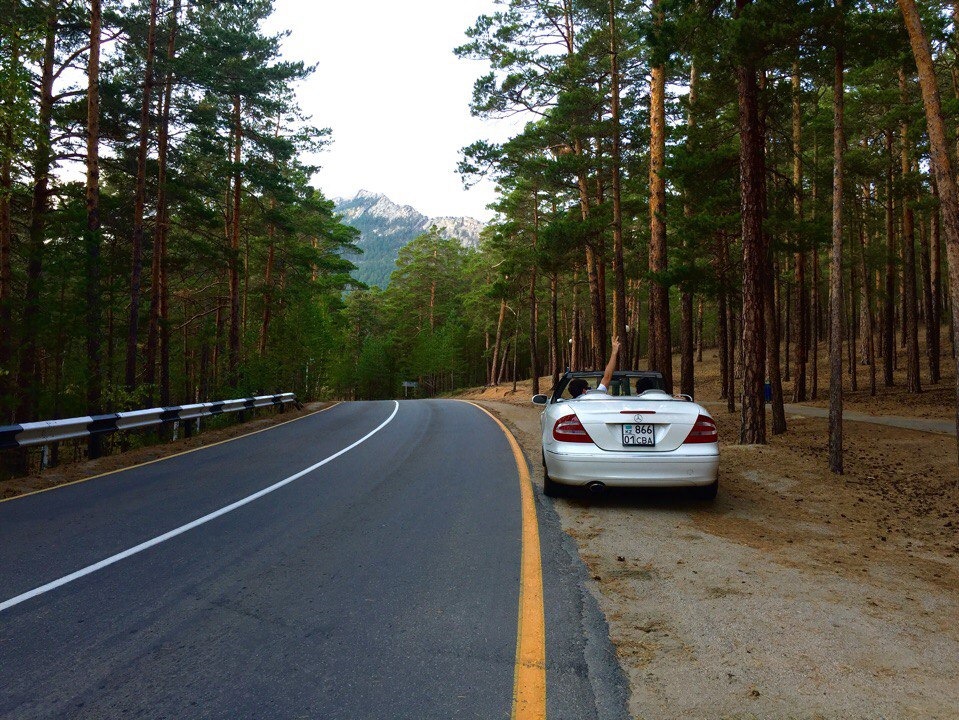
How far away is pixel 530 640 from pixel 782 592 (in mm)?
1936

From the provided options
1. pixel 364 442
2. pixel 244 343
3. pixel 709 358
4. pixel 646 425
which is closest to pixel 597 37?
pixel 364 442

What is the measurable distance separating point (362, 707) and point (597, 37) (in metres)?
20.4

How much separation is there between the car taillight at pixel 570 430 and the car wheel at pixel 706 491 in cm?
138

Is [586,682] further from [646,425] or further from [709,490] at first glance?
[709,490]

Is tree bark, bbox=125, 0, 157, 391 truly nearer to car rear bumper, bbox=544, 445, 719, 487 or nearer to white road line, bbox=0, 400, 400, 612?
white road line, bbox=0, 400, 400, 612

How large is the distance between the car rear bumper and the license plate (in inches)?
5.1

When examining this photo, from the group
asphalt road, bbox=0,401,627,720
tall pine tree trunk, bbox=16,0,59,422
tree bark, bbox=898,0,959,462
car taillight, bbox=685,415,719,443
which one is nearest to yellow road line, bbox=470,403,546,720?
asphalt road, bbox=0,401,627,720

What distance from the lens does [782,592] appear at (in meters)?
4.15

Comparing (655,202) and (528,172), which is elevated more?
(528,172)

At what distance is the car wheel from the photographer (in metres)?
6.68

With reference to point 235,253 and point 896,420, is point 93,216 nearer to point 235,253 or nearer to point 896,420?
point 235,253

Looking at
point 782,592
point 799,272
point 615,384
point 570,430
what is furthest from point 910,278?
point 782,592

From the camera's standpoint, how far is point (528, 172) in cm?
2334

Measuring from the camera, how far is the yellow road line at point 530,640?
2.75 meters
